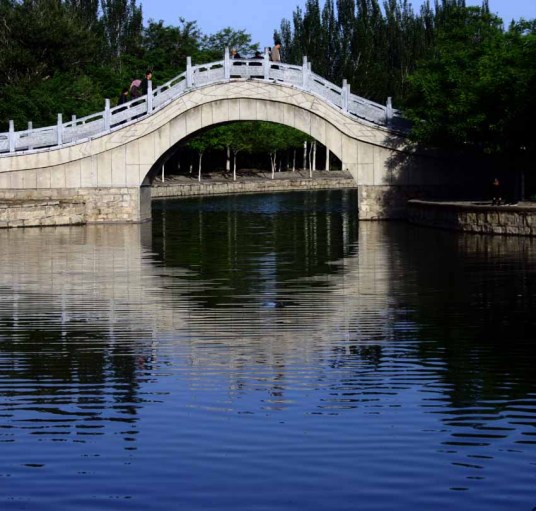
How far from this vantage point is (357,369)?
40.2 feet

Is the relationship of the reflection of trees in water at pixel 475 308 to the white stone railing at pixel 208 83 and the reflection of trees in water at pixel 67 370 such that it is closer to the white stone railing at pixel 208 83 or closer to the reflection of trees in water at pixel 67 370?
the reflection of trees in water at pixel 67 370

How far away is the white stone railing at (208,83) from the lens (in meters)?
38.7

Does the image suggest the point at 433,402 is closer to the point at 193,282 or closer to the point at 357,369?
the point at 357,369

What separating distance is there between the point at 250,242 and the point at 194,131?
28.6 feet

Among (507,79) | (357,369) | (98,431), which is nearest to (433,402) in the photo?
(357,369)

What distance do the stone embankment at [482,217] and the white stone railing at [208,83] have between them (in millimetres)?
4754

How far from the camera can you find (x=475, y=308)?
1723cm

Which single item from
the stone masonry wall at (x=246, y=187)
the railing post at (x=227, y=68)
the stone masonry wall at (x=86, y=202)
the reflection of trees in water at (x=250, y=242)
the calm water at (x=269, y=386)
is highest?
the railing post at (x=227, y=68)

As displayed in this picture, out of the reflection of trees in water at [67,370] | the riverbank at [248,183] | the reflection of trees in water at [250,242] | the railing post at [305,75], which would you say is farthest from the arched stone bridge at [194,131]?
the riverbank at [248,183]

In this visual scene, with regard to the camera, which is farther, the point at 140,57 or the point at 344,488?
the point at 140,57

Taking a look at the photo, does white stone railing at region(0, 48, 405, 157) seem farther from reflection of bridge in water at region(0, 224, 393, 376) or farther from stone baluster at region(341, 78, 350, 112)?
reflection of bridge in water at region(0, 224, 393, 376)

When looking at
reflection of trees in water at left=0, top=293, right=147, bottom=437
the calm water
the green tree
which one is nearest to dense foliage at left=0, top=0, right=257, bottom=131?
the green tree

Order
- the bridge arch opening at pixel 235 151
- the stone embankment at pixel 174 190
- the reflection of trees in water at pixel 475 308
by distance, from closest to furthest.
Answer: the reflection of trees in water at pixel 475 308
the stone embankment at pixel 174 190
the bridge arch opening at pixel 235 151

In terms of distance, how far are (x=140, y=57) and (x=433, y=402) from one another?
6596 centimetres
